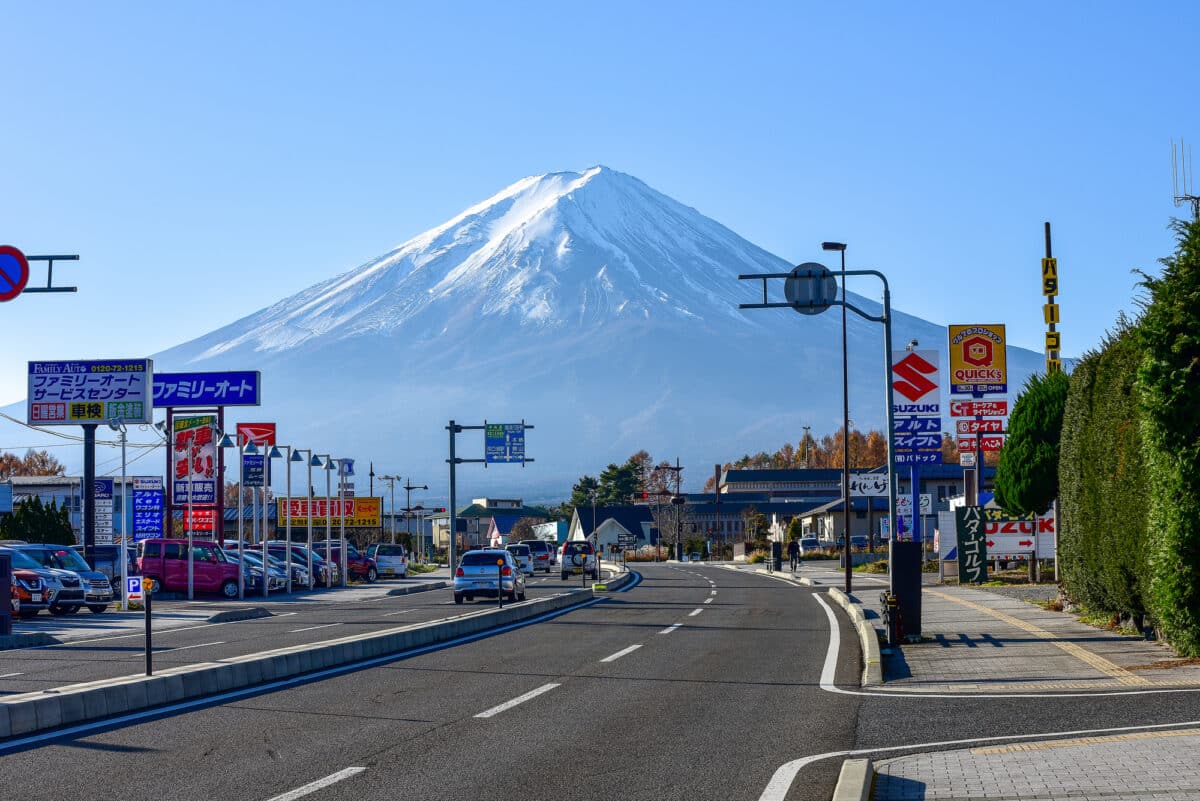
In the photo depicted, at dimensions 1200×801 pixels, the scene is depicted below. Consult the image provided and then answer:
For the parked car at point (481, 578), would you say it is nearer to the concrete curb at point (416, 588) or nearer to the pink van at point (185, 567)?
the pink van at point (185, 567)

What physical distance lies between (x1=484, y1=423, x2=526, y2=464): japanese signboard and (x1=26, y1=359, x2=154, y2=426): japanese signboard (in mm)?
19278

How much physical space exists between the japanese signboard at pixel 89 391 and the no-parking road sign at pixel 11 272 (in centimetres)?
2706

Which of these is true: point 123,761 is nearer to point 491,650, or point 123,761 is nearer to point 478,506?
point 491,650

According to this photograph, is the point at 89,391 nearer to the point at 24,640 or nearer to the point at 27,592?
the point at 27,592

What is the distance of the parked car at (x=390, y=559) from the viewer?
201 ft

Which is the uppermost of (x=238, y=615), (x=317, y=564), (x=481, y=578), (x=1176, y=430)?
(x=1176, y=430)

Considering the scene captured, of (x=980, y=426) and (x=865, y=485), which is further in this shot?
(x=865, y=485)

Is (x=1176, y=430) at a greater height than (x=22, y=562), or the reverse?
(x=1176, y=430)

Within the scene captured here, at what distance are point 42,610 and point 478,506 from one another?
489 ft

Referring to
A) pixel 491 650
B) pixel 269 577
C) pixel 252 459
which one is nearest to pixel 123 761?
pixel 491 650

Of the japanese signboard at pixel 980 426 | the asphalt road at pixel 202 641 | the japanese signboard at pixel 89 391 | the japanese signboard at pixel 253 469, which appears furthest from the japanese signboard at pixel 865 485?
the japanese signboard at pixel 89 391

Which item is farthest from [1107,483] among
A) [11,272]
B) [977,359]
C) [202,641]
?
[977,359]

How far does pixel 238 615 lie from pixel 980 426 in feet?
75.7

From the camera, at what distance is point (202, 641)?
2198 cm
